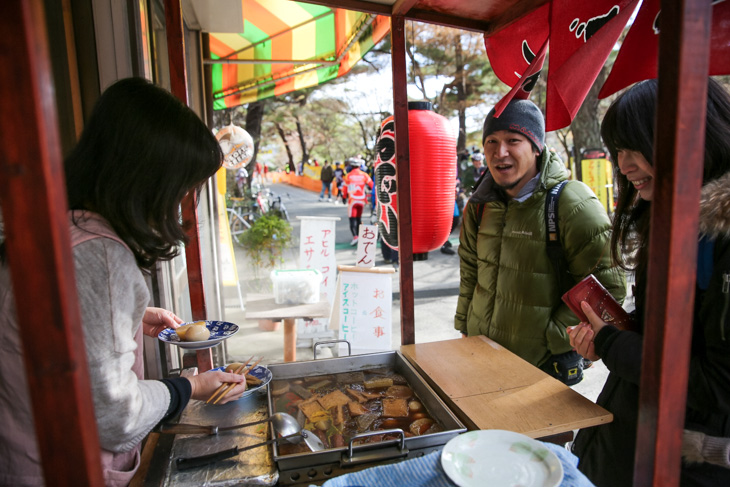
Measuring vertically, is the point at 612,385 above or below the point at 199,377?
below

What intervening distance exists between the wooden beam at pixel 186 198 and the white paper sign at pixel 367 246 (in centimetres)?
276

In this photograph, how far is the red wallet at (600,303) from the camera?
5.14 ft

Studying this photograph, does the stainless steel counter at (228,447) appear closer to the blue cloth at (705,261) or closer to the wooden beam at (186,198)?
the wooden beam at (186,198)

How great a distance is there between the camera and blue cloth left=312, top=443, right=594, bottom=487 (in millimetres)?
1033

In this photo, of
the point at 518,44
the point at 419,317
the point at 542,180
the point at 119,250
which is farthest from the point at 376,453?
the point at 419,317

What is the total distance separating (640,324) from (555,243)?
63 centimetres

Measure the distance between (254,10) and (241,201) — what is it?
932 cm

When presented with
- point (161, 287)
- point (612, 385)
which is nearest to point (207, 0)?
point (161, 287)

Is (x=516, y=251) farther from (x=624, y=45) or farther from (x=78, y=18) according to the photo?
(x=78, y=18)

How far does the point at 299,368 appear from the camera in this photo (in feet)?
6.01

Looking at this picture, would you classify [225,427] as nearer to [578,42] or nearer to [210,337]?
[210,337]

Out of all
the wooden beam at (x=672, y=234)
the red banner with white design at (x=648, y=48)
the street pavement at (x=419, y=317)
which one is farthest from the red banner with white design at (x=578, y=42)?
the street pavement at (x=419, y=317)

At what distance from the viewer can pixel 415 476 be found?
1.07m

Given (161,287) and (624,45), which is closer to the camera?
(624,45)
